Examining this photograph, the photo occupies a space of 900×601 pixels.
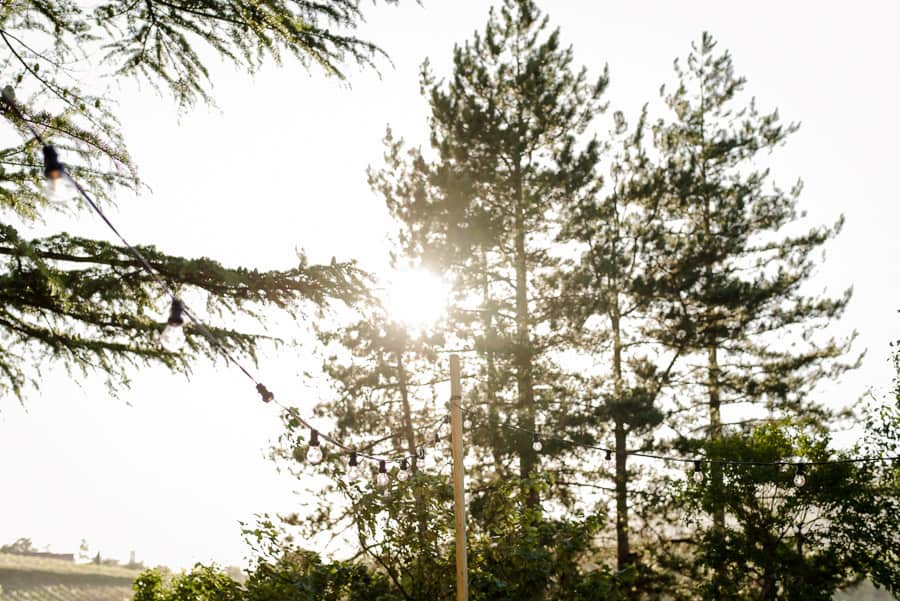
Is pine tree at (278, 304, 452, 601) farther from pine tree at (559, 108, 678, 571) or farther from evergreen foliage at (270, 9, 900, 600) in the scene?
pine tree at (559, 108, 678, 571)

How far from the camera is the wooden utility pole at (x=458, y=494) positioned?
6.07 metres

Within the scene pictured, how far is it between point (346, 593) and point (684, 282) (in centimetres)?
989

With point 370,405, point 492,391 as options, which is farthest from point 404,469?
point 370,405

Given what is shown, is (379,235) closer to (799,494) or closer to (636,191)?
(636,191)

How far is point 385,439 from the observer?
43.3ft

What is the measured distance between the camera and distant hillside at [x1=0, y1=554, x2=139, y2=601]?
129 ft

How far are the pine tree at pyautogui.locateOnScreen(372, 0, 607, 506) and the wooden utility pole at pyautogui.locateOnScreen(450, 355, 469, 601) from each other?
6.54 metres

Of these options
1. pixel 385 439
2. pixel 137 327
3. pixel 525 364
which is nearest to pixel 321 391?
pixel 385 439

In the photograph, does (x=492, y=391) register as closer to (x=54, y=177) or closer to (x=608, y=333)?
(x=608, y=333)

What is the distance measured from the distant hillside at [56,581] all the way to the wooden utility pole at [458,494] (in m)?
41.4

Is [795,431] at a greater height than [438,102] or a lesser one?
lesser

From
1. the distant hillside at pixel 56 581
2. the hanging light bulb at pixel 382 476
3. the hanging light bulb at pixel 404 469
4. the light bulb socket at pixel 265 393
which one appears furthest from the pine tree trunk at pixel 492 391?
the distant hillside at pixel 56 581

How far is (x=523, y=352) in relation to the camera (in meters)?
12.7

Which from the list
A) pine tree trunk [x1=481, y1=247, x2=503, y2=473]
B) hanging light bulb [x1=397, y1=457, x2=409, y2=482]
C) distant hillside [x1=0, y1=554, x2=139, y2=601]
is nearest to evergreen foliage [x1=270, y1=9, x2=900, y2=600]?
pine tree trunk [x1=481, y1=247, x2=503, y2=473]
